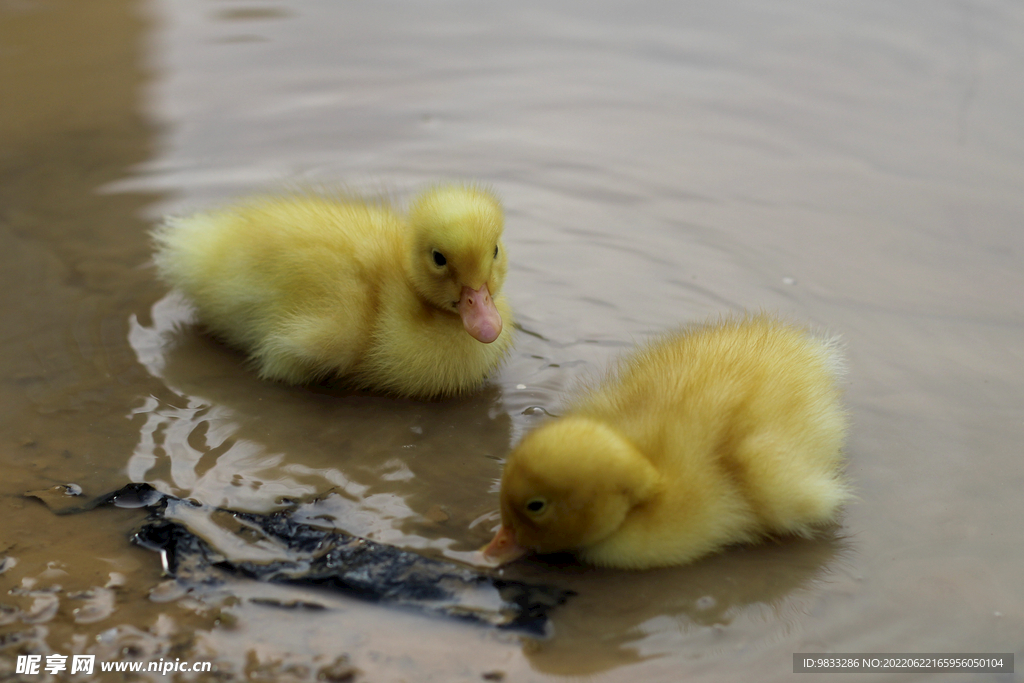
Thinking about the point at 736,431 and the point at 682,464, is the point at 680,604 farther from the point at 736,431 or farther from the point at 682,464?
the point at 736,431

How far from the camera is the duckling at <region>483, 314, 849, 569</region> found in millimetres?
1933

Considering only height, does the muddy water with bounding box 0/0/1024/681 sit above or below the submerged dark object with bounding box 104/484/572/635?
above

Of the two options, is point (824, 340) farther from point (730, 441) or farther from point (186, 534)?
point (186, 534)

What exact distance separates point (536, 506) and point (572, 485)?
0.31 feet

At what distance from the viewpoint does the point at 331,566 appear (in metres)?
2.06

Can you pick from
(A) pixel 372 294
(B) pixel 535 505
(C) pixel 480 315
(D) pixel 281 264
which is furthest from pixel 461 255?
(B) pixel 535 505

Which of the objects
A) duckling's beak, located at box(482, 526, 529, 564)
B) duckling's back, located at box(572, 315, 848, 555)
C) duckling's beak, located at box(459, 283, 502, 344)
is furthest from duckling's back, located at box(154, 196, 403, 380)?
duckling's beak, located at box(482, 526, 529, 564)

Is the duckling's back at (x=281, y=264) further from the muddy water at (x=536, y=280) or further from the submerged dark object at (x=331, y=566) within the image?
the submerged dark object at (x=331, y=566)

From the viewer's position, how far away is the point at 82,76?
4.61 metres

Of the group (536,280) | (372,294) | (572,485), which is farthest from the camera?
(536,280)

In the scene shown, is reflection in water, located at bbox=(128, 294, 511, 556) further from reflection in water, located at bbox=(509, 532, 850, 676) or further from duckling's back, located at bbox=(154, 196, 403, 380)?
reflection in water, located at bbox=(509, 532, 850, 676)

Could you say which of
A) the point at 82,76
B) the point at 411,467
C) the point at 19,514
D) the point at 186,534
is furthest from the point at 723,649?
the point at 82,76

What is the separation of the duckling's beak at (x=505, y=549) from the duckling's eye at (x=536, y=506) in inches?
4.5

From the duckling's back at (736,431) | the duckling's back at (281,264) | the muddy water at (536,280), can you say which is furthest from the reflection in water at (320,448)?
the duckling's back at (736,431)
